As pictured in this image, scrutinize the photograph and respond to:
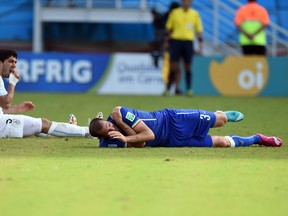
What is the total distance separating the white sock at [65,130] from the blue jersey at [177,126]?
1.36 metres

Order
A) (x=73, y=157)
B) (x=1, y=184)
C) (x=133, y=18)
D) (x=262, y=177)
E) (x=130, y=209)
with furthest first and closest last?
(x=133, y=18) < (x=73, y=157) < (x=262, y=177) < (x=1, y=184) < (x=130, y=209)

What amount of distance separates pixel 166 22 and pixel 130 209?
1828 centimetres

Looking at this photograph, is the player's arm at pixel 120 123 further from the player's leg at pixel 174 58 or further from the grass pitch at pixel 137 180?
the player's leg at pixel 174 58

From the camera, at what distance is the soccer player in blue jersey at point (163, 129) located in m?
11.4

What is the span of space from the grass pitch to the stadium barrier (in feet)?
40.1

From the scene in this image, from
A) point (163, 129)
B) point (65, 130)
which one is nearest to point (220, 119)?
point (163, 129)

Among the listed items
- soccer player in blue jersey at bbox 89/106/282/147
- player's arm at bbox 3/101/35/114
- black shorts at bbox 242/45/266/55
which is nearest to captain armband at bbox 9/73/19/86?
player's arm at bbox 3/101/35/114

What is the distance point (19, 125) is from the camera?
42.5 feet

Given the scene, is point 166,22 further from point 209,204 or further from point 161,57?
point 209,204

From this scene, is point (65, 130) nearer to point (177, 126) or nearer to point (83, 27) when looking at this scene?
point (177, 126)

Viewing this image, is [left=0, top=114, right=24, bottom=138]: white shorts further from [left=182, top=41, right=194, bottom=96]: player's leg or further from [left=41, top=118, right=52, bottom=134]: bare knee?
[left=182, top=41, right=194, bottom=96]: player's leg

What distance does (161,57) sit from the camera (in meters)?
26.4

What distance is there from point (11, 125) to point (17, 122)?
0.32 feet

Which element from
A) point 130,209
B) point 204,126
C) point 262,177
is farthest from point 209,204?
point 204,126
